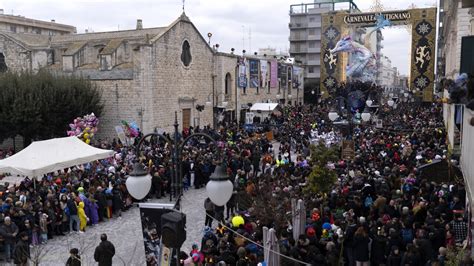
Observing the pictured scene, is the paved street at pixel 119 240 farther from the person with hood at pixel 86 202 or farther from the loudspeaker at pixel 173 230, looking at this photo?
the loudspeaker at pixel 173 230

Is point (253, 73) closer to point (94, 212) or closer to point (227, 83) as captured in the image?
point (227, 83)

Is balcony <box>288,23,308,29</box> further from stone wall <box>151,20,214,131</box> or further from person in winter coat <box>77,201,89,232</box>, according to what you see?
person in winter coat <box>77,201,89,232</box>

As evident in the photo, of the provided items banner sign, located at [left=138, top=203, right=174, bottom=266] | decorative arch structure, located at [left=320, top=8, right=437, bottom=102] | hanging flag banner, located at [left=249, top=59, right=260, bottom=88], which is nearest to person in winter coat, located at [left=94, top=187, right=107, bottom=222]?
banner sign, located at [left=138, top=203, right=174, bottom=266]

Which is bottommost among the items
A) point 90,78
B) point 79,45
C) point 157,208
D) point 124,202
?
point 124,202

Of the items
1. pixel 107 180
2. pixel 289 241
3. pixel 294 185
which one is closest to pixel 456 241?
pixel 289 241

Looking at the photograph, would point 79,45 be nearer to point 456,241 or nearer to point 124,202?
point 124,202

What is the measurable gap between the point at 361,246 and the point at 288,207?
7.26 ft

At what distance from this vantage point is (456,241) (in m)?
8.87

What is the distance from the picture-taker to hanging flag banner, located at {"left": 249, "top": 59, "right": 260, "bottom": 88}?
3962 cm

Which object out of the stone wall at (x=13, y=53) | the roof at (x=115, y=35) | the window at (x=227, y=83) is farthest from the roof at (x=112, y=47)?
the window at (x=227, y=83)

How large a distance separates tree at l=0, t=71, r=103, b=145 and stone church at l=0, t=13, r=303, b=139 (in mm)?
2835

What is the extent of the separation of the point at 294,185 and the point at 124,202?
5.36 meters

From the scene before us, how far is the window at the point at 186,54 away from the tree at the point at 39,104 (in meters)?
7.42

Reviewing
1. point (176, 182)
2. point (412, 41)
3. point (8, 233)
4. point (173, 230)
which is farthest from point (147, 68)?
point (412, 41)
